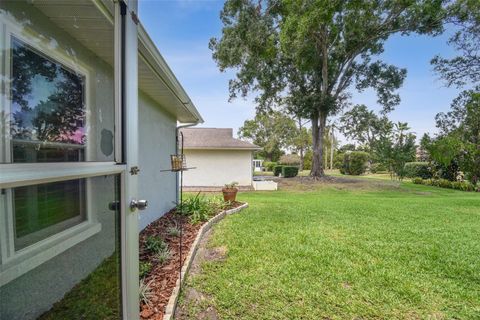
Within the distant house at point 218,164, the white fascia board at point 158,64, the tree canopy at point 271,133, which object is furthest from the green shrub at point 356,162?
the white fascia board at point 158,64

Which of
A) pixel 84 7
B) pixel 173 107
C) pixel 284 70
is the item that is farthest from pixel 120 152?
pixel 284 70

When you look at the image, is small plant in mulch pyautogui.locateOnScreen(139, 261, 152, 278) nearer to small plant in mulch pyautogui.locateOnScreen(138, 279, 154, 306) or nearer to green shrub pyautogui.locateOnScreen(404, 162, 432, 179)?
small plant in mulch pyautogui.locateOnScreen(138, 279, 154, 306)

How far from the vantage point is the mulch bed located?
2.56 meters

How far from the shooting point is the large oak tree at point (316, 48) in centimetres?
1330

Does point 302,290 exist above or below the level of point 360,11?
below

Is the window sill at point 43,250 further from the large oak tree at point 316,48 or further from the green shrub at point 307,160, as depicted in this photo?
the green shrub at point 307,160

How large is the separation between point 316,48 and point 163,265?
1679cm

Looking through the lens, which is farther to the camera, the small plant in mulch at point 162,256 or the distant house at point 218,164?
the distant house at point 218,164

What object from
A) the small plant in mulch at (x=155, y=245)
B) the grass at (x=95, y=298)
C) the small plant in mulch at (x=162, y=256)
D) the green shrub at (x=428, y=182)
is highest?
the grass at (x=95, y=298)

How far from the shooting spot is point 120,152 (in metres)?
1.62

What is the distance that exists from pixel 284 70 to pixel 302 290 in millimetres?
17769

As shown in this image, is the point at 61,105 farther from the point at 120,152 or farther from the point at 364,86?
the point at 364,86

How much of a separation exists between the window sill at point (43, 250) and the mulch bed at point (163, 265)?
1261 millimetres

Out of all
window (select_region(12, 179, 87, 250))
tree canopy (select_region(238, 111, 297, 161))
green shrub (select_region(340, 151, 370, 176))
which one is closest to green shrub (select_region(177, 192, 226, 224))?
window (select_region(12, 179, 87, 250))
